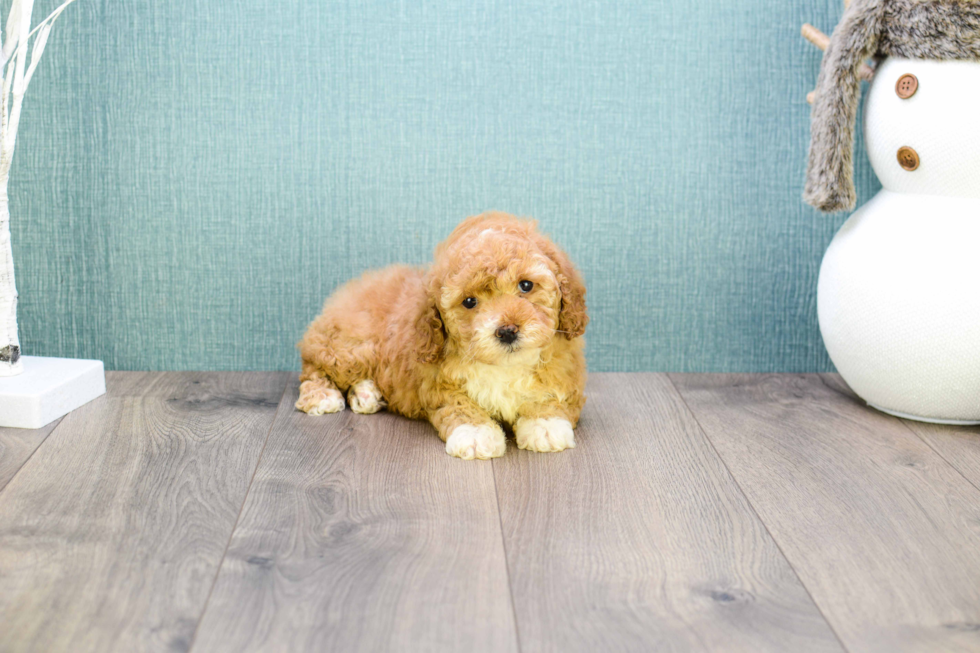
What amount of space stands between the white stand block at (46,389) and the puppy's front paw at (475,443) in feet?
2.94

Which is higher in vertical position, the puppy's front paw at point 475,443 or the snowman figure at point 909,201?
the snowman figure at point 909,201

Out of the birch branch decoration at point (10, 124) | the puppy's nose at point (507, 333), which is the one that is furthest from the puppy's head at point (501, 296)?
the birch branch decoration at point (10, 124)

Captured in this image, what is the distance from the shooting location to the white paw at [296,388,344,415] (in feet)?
6.95

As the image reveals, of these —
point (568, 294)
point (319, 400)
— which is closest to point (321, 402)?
point (319, 400)

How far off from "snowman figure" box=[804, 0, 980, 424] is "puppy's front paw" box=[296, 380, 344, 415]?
1.17 metres

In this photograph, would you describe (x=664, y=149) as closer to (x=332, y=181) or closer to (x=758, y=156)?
(x=758, y=156)

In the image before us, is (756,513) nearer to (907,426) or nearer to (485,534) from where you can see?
(485,534)

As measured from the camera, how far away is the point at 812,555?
1473 millimetres

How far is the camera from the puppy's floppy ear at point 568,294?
6.08ft

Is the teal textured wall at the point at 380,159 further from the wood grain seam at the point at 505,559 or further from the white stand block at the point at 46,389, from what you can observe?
the wood grain seam at the point at 505,559

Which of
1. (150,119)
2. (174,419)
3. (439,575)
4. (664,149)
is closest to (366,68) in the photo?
(150,119)

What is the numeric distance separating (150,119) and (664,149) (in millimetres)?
1321

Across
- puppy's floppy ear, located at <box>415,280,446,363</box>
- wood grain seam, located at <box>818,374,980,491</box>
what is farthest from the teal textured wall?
puppy's floppy ear, located at <box>415,280,446,363</box>

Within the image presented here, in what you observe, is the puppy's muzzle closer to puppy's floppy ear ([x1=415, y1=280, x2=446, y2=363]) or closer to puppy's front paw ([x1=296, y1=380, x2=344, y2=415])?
puppy's floppy ear ([x1=415, y1=280, x2=446, y2=363])
